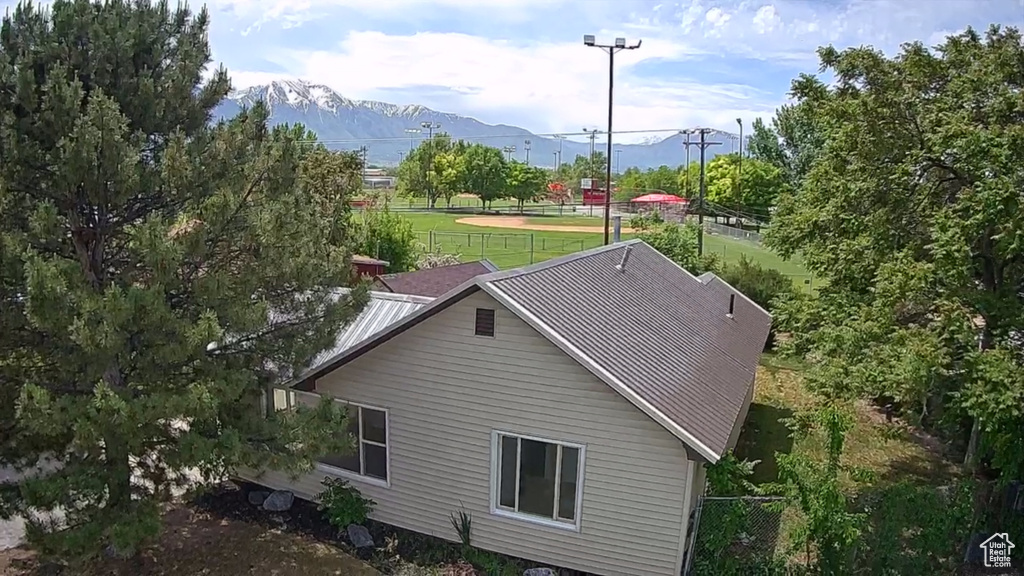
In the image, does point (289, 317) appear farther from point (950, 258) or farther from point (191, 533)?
point (950, 258)

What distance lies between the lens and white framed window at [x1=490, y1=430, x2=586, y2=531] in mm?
10062

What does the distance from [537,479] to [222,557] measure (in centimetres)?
490

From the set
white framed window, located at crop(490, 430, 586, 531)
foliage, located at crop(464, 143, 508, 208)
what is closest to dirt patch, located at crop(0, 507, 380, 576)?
white framed window, located at crop(490, 430, 586, 531)

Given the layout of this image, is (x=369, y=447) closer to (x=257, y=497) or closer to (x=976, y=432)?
(x=257, y=497)

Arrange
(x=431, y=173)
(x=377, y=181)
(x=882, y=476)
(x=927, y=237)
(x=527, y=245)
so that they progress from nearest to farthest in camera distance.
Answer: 1. (x=927, y=237)
2. (x=882, y=476)
3. (x=527, y=245)
4. (x=431, y=173)
5. (x=377, y=181)

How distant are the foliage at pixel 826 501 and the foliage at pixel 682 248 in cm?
1745

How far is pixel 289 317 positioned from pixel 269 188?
1870mm

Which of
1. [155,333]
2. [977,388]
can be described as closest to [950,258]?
[977,388]

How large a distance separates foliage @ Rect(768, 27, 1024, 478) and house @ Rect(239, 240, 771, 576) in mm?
2603

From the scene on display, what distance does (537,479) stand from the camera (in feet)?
33.9

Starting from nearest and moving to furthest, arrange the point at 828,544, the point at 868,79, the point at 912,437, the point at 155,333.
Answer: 1. the point at 155,333
2. the point at 828,544
3. the point at 868,79
4. the point at 912,437

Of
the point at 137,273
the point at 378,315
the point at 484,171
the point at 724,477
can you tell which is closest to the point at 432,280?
the point at 378,315

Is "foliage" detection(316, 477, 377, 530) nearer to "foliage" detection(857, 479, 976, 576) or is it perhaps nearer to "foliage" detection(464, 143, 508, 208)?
"foliage" detection(857, 479, 976, 576)

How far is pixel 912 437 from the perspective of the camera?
16891 millimetres
